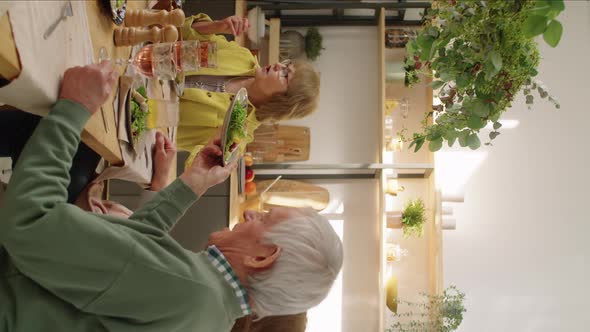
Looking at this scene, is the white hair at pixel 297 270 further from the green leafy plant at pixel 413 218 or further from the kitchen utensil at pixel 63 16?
the green leafy plant at pixel 413 218

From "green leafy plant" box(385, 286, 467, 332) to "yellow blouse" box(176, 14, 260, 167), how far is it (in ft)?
5.85

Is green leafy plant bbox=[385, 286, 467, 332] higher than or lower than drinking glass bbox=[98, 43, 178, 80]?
lower

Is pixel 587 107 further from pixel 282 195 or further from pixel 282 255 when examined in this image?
pixel 282 255

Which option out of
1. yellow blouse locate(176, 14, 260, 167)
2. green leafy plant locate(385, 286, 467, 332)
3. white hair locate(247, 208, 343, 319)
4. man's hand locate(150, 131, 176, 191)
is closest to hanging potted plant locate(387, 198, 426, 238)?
green leafy plant locate(385, 286, 467, 332)

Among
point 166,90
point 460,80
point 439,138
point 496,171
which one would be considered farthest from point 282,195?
point 460,80

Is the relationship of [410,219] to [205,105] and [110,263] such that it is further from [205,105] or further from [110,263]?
[110,263]

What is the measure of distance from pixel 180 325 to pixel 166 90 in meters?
0.96

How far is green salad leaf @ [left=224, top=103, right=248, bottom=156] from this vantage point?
4.89 feet

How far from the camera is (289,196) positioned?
143 inches

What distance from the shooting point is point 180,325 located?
3.22ft

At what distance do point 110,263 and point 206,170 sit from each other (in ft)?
1.73

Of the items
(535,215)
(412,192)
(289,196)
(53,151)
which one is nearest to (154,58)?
(53,151)

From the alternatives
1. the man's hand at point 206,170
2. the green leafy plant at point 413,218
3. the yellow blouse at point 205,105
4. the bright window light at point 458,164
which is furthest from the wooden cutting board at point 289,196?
the man's hand at point 206,170

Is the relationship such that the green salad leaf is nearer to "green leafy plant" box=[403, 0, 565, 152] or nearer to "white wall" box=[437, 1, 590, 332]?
"green leafy plant" box=[403, 0, 565, 152]
